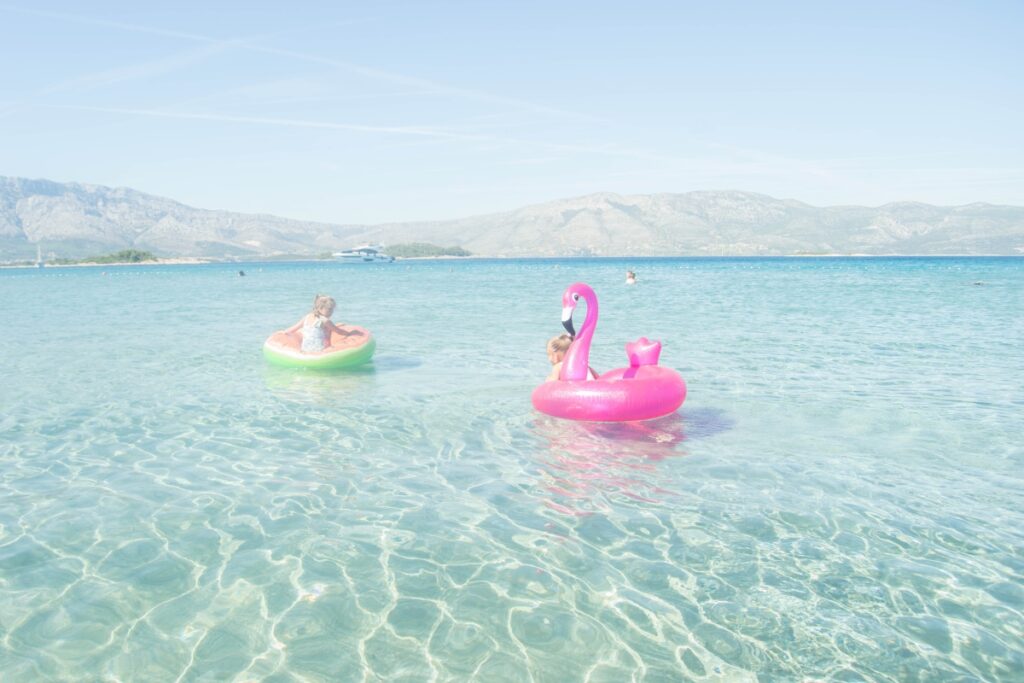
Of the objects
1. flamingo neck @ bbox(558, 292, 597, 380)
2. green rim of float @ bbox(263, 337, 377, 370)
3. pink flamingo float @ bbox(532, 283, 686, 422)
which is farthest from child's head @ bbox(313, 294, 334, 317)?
flamingo neck @ bbox(558, 292, 597, 380)

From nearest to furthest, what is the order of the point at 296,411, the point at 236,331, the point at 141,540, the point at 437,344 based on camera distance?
the point at 141,540, the point at 296,411, the point at 437,344, the point at 236,331

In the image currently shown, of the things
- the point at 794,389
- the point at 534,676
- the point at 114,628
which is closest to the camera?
the point at 534,676

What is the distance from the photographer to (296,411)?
9.73 meters

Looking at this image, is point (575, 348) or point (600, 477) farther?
point (575, 348)

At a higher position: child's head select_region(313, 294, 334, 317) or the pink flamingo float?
child's head select_region(313, 294, 334, 317)

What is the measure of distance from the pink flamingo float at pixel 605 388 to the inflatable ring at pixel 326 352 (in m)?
4.76

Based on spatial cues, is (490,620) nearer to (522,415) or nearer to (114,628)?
(114,628)

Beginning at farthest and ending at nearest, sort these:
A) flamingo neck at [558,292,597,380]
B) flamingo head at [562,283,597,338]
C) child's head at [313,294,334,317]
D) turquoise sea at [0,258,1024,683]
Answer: child's head at [313,294,334,317]
flamingo neck at [558,292,597,380]
flamingo head at [562,283,597,338]
turquoise sea at [0,258,1024,683]

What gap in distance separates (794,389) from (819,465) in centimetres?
404

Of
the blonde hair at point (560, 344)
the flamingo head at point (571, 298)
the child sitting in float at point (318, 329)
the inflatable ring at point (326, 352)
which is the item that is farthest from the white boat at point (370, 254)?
the flamingo head at point (571, 298)

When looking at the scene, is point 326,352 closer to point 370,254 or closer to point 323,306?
point 323,306

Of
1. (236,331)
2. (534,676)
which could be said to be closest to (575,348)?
(534,676)

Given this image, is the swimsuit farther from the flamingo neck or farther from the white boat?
the white boat

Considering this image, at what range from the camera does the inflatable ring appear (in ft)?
40.9
